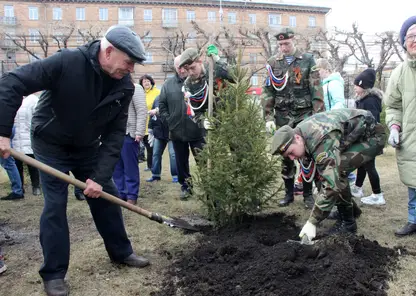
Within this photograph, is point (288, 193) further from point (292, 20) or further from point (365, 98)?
point (292, 20)

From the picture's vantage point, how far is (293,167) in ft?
18.1

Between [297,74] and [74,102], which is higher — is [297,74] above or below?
above

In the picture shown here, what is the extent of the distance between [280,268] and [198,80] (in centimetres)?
285

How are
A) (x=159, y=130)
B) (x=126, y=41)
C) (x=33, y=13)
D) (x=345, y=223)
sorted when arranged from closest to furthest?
(x=126, y=41) → (x=345, y=223) → (x=159, y=130) → (x=33, y=13)

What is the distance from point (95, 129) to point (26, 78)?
72 centimetres

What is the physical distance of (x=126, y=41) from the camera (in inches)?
121

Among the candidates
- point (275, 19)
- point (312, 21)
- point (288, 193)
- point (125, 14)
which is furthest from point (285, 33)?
point (312, 21)

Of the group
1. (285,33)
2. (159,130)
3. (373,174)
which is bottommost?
(373,174)

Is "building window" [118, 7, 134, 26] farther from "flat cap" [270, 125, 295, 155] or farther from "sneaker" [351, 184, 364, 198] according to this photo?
"flat cap" [270, 125, 295, 155]

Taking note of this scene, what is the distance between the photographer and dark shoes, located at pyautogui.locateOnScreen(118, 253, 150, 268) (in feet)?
12.8

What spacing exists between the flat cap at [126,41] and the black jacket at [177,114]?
8.60 ft

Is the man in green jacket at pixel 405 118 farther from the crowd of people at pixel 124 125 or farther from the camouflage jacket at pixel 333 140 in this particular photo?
the camouflage jacket at pixel 333 140

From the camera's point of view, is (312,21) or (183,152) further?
(312,21)

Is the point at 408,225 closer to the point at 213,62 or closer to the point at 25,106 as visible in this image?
the point at 213,62
